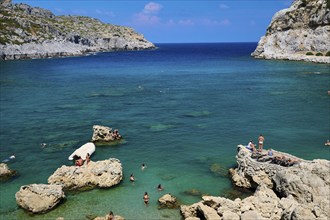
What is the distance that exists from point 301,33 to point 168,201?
132 meters

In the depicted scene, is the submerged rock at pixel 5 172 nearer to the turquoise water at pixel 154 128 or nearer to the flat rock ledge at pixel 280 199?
the turquoise water at pixel 154 128

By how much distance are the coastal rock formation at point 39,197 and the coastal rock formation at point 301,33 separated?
4674 inches

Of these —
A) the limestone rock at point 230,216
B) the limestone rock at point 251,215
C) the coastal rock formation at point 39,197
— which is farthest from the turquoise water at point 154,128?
the limestone rock at point 251,215

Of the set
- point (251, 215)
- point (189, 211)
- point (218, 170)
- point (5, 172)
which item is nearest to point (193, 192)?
point (189, 211)

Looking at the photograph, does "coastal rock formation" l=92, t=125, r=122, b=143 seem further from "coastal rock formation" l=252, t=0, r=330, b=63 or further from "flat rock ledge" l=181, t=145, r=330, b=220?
"coastal rock formation" l=252, t=0, r=330, b=63

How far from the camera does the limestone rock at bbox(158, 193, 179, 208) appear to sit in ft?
93.5

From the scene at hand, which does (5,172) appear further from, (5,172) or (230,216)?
(230,216)

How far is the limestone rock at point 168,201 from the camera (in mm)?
28503

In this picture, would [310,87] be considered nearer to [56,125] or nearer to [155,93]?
[155,93]

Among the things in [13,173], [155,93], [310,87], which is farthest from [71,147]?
[310,87]

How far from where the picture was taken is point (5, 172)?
34.3 m

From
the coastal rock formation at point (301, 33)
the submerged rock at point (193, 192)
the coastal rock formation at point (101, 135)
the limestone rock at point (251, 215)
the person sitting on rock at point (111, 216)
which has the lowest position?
the submerged rock at point (193, 192)

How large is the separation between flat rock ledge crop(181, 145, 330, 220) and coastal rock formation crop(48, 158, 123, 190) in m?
8.56

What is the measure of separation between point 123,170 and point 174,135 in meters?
12.7
